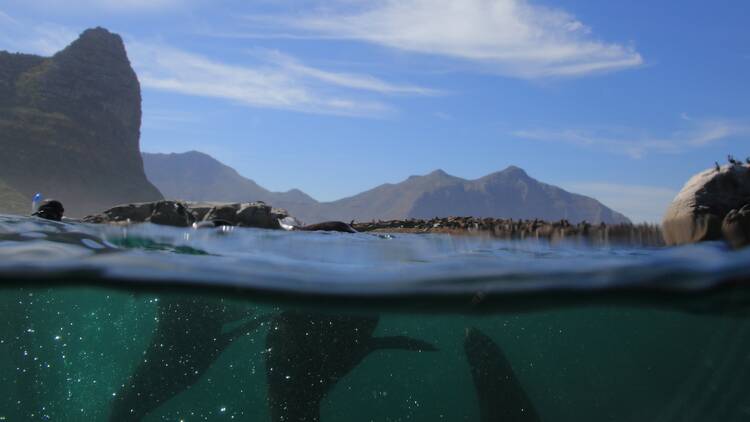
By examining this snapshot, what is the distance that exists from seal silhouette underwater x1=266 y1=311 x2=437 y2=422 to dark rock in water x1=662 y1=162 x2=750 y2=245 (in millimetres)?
3976

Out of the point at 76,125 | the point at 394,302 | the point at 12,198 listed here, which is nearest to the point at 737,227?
the point at 394,302

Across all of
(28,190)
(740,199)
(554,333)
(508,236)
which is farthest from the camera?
(28,190)

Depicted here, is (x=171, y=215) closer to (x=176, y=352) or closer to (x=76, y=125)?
(x=176, y=352)

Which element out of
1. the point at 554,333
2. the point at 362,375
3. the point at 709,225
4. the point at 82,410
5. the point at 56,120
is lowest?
the point at 82,410

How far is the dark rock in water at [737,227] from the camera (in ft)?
22.6

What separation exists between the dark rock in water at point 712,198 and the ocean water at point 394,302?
328 millimetres

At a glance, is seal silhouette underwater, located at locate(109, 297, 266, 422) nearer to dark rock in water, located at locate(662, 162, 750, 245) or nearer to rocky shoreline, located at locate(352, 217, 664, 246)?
rocky shoreline, located at locate(352, 217, 664, 246)

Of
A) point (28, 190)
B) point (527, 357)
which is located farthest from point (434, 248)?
point (28, 190)

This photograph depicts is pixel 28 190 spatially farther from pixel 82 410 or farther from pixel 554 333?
pixel 554 333

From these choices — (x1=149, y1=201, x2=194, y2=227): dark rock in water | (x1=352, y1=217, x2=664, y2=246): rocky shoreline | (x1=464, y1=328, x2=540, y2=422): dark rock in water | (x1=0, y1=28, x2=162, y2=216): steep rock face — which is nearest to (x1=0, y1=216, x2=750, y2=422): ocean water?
(x1=464, y1=328, x2=540, y2=422): dark rock in water

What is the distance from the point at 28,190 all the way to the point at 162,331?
374 ft

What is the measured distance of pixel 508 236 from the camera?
965cm

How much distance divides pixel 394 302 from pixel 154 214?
549cm

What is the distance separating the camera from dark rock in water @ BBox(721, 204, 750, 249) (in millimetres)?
6895
